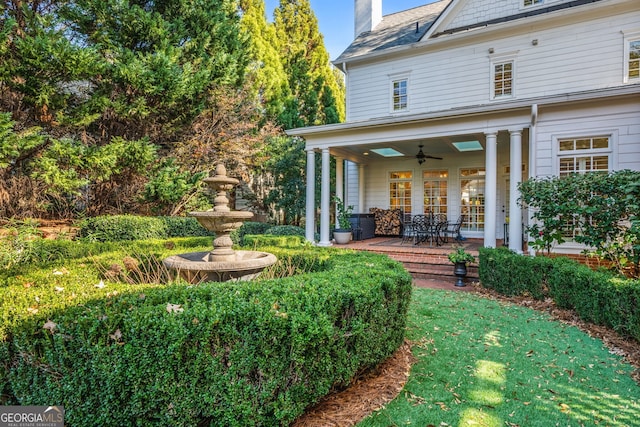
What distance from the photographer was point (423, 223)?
9.85 metres

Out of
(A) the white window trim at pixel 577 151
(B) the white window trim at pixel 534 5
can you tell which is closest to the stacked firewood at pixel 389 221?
(A) the white window trim at pixel 577 151

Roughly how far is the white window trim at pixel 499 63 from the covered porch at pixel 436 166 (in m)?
1.54

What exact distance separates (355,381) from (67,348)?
2.14 m

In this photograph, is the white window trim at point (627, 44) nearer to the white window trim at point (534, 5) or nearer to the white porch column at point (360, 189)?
the white window trim at point (534, 5)

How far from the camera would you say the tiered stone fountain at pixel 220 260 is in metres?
3.82

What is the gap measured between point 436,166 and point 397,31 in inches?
214

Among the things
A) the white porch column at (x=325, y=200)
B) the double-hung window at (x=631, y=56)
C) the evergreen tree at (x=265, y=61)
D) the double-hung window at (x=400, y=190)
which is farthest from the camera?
the evergreen tree at (x=265, y=61)

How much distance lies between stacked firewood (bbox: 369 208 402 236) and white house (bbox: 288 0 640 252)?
51 centimetres

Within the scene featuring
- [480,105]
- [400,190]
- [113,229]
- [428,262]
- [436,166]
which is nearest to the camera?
[480,105]

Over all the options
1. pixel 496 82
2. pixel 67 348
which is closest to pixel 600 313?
pixel 67 348

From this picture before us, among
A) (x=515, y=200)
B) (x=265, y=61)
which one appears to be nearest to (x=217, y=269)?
(x=515, y=200)

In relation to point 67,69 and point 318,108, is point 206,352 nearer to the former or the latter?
point 67,69

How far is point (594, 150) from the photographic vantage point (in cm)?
676

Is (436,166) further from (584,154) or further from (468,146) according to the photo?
(584,154)
